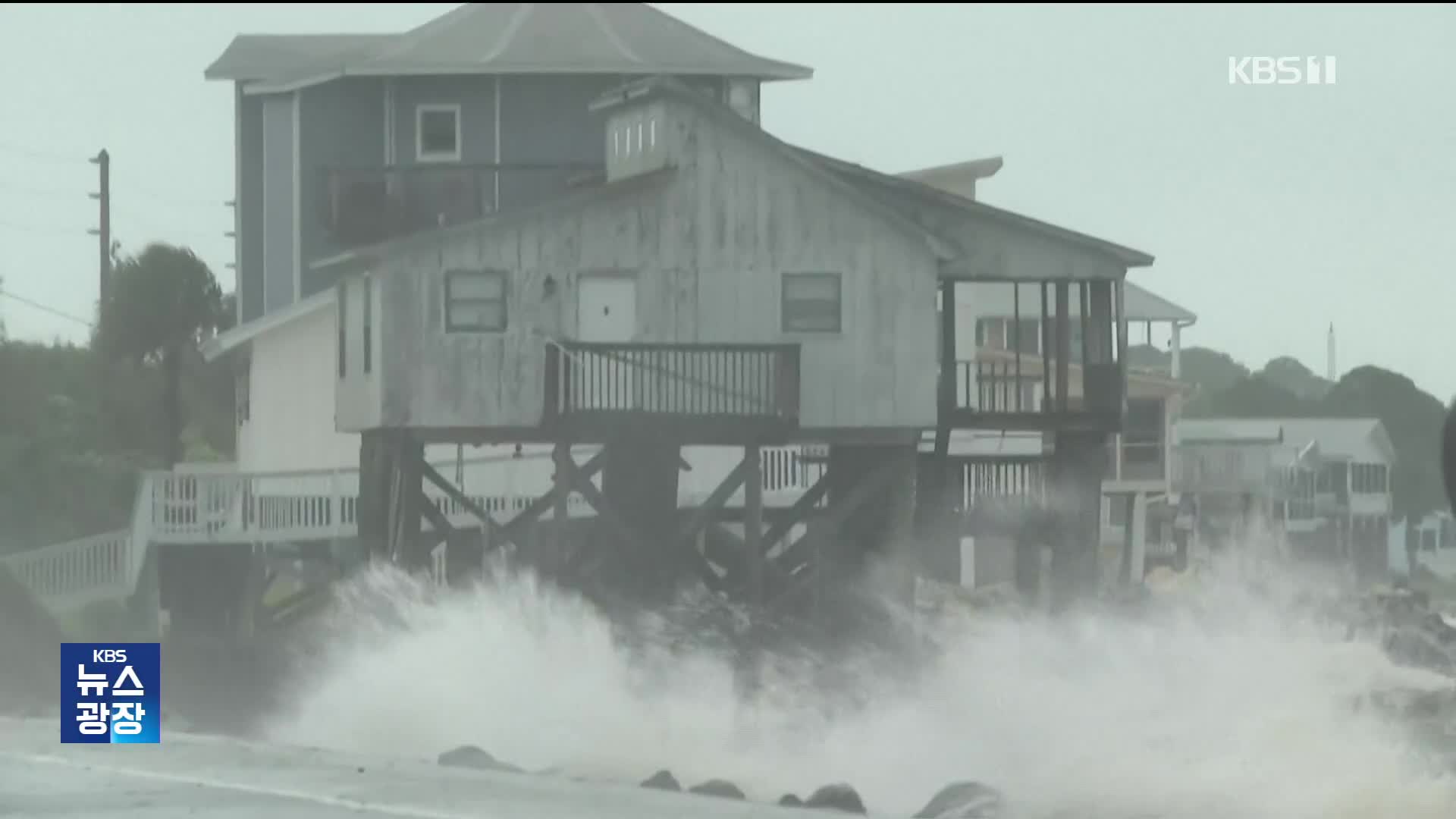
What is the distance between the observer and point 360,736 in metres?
33.0

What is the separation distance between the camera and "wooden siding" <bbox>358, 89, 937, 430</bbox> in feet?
119

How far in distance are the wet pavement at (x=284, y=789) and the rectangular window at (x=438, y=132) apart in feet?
101

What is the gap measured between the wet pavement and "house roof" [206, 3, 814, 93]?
31.0m

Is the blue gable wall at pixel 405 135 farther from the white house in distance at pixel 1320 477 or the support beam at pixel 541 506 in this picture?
the white house in distance at pixel 1320 477

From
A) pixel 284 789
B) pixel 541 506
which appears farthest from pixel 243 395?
pixel 284 789

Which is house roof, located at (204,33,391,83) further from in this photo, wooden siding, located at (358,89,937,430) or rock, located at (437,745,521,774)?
rock, located at (437,745,521,774)

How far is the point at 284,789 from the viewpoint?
16.7 metres

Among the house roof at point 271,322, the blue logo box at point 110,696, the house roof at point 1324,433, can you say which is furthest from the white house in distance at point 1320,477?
the blue logo box at point 110,696

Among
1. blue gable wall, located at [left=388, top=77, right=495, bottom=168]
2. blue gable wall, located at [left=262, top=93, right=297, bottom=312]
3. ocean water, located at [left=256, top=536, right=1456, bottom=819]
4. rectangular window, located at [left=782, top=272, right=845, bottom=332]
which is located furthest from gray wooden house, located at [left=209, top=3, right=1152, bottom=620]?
blue gable wall, located at [left=262, top=93, right=297, bottom=312]

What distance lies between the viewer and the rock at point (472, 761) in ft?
64.3

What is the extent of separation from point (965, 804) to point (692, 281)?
1688 cm

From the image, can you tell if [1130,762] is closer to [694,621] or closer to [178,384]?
[694,621]

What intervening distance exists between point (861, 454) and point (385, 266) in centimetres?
662

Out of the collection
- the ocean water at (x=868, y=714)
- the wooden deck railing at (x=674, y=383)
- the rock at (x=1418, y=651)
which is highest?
the wooden deck railing at (x=674, y=383)
